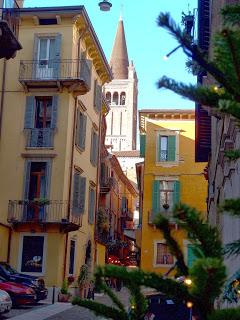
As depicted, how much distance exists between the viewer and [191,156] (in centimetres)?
→ 3831

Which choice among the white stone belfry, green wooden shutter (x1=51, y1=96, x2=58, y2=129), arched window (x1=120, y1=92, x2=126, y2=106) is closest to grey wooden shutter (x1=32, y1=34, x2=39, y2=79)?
green wooden shutter (x1=51, y1=96, x2=58, y2=129)

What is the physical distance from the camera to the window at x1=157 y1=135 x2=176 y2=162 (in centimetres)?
3831

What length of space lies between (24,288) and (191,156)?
19.8m

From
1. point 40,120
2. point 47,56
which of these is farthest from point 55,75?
point 40,120

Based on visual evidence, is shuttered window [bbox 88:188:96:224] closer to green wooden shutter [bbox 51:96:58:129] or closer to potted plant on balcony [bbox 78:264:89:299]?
potted plant on balcony [bbox 78:264:89:299]

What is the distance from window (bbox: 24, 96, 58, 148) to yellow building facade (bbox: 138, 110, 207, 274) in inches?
408

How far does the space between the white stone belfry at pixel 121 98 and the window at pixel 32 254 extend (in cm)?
9531

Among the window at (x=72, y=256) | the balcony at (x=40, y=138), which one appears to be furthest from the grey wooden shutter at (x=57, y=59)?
the window at (x=72, y=256)

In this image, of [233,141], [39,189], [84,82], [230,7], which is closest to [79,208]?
[39,189]

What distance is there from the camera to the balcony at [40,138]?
93.1 ft

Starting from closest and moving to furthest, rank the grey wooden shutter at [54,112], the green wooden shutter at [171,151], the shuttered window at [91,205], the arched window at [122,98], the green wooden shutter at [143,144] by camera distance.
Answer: the grey wooden shutter at [54,112] → the shuttered window at [91,205] → the green wooden shutter at [171,151] → the green wooden shutter at [143,144] → the arched window at [122,98]

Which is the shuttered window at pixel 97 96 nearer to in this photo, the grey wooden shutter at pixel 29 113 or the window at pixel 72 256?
the grey wooden shutter at pixel 29 113

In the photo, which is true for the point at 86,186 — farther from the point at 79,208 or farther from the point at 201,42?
the point at 201,42

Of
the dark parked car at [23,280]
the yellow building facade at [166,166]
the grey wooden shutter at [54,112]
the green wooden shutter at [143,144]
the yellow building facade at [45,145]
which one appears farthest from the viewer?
the green wooden shutter at [143,144]
